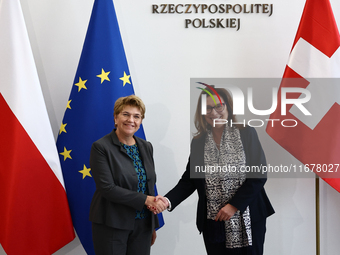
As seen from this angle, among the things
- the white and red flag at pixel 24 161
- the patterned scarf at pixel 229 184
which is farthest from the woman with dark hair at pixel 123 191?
the white and red flag at pixel 24 161

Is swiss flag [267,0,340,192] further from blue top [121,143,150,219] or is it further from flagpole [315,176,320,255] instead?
blue top [121,143,150,219]

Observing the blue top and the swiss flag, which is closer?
the blue top

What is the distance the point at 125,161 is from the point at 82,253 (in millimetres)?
1176

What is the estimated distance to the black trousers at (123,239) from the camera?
1710 millimetres

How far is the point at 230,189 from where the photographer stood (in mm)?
1768

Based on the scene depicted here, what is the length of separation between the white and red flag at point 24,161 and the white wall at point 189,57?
39 cm

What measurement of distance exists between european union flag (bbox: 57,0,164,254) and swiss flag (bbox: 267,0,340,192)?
3.53ft

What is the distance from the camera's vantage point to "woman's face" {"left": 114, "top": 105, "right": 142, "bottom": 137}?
178 cm

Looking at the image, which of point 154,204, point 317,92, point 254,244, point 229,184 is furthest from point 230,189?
point 317,92

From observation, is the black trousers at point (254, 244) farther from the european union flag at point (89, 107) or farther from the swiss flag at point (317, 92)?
the european union flag at point (89, 107)

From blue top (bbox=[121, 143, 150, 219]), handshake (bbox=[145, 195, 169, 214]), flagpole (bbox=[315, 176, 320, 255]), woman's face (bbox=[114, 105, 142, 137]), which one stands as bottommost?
flagpole (bbox=[315, 176, 320, 255])

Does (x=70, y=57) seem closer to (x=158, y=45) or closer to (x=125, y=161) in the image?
(x=158, y=45)

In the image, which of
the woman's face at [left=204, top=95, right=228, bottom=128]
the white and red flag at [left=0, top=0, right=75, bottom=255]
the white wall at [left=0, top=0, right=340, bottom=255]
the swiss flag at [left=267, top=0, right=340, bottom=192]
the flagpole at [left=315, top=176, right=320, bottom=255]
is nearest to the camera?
the woman's face at [left=204, top=95, right=228, bottom=128]

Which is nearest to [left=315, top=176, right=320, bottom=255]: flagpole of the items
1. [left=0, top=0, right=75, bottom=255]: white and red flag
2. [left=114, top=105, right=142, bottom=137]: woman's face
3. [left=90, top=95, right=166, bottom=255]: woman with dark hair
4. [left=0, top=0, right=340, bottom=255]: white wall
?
[left=0, top=0, right=340, bottom=255]: white wall
